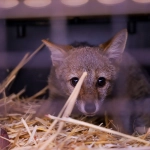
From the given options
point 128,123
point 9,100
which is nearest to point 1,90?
point 9,100

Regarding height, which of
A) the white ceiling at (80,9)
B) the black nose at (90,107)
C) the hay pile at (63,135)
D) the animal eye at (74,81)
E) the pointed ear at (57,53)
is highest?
the white ceiling at (80,9)

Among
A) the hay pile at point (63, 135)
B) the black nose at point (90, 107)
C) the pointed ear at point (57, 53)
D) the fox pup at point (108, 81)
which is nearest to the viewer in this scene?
the hay pile at point (63, 135)

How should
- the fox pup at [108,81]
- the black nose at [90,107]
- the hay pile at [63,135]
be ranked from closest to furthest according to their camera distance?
the hay pile at [63,135] < the black nose at [90,107] < the fox pup at [108,81]

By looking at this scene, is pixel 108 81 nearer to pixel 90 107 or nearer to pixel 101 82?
pixel 101 82

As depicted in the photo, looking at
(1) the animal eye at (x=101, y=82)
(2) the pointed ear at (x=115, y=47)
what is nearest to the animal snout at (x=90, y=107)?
(1) the animal eye at (x=101, y=82)

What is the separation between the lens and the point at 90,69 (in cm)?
212

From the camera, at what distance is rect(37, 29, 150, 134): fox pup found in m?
2.12

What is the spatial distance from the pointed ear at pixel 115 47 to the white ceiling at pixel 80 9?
6.3 inches

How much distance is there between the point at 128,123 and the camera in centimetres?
225

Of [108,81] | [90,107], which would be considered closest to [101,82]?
[108,81]

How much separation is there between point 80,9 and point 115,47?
32cm

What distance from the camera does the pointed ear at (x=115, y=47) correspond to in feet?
7.28

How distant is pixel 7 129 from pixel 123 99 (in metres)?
0.64

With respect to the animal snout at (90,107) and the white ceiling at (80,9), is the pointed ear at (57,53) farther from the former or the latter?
the animal snout at (90,107)
